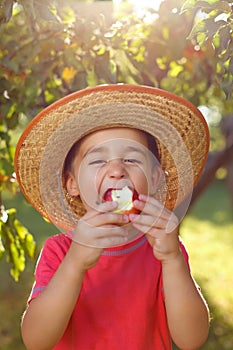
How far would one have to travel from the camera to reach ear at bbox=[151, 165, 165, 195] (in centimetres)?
234

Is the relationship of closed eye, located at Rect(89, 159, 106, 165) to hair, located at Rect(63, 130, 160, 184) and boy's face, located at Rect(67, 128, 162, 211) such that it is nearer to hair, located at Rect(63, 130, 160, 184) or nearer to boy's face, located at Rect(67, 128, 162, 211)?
boy's face, located at Rect(67, 128, 162, 211)

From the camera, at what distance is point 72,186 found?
2389 mm

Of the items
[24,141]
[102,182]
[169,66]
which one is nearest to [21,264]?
[24,141]

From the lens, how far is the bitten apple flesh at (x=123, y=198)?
2.00 m

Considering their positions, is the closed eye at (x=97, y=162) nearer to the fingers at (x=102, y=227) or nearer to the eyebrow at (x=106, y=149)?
the eyebrow at (x=106, y=149)

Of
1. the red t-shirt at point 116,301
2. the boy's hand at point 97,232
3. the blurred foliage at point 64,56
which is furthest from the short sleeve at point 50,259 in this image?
the blurred foliage at point 64,56

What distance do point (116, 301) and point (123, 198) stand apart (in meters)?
0.43

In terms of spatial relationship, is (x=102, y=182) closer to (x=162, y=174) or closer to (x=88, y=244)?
(x=88, y=244)

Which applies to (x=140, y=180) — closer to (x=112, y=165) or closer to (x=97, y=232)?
(x=112, y=165)

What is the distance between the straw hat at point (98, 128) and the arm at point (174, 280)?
361 millimetres

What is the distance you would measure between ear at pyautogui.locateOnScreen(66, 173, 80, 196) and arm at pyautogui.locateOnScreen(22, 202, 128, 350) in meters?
0.30

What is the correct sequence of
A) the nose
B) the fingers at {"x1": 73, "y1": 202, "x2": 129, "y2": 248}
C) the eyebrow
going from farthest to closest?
the eyebrow → the nose → the fingers at {"x1": 73, "y1": 202, "x2": 129, "y2": 248}

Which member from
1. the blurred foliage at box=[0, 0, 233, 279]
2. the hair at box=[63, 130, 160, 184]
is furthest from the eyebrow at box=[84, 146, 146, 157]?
the blurred foliage at box=[0, 0, 233, 279]

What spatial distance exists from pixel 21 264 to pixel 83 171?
3.22ft
